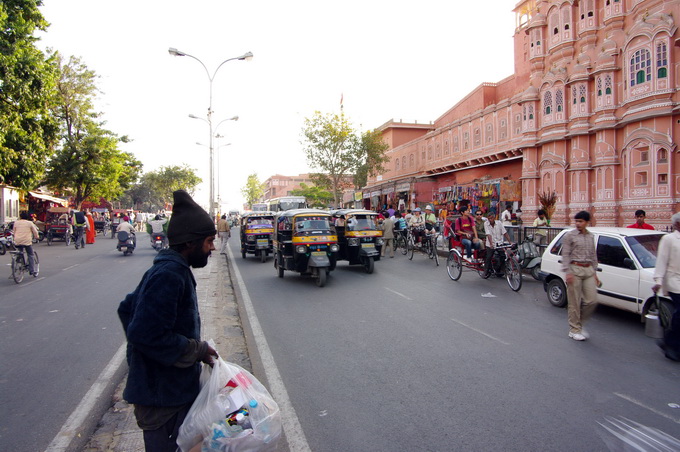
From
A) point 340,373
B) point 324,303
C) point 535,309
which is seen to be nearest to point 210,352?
point 340,373

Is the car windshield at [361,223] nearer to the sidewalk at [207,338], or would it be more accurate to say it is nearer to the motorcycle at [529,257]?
the sidewalk at [207,338]

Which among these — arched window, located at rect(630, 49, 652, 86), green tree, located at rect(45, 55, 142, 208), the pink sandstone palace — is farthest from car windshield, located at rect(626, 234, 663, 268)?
green tree, located at rect(45, 55, 142, 208)

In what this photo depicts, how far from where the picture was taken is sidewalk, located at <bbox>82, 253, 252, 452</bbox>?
3873mm

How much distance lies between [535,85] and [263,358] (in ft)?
83.8

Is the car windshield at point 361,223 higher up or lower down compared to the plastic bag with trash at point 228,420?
higher up

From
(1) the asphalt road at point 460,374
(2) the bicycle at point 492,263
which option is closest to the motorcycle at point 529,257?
(2) the bicycle at point 492,263

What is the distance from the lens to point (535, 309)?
28.8ft

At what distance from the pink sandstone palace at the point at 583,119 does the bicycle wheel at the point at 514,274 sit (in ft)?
37.4

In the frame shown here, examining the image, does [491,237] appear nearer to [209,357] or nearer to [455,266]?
[455,266]

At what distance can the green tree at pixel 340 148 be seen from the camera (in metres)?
40.7

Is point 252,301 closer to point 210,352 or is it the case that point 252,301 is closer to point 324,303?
point 324,303

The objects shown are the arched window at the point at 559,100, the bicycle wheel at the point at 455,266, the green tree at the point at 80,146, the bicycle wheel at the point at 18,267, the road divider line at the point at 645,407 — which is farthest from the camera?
the green tree at the point at 80,146

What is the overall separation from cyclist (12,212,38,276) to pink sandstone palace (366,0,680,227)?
22.2 meters

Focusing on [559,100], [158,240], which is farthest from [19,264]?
[559,100]
